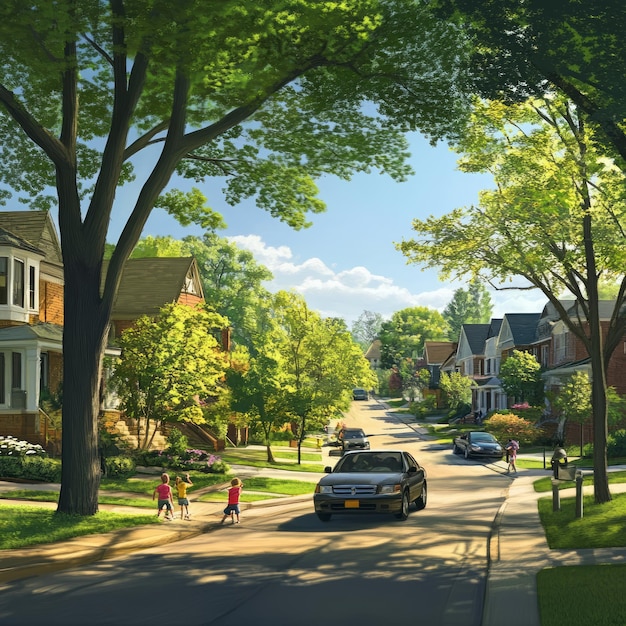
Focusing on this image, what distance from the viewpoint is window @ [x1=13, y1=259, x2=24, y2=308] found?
33.6 metres

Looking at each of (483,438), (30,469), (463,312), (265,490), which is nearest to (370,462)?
(265,490)

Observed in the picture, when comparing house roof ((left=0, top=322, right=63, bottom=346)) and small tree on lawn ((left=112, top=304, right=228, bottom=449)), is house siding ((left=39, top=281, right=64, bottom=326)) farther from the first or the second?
small tree on lawn ((left=112, top=304, right=228, bottom=449))

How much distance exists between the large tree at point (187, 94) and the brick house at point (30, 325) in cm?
1176

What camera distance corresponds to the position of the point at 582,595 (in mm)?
10227

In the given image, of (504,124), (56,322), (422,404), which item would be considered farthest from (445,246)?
(422,404)

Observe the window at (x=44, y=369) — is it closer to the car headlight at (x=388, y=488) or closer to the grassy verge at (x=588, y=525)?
the car headlight at (x=388, y=488)

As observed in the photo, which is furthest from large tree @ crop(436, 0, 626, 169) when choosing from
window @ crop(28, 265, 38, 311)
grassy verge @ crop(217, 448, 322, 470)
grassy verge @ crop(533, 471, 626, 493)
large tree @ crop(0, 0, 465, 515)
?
grassy verge @ crop(217, 448, 322, 470)

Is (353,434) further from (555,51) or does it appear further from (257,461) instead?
(555,51)

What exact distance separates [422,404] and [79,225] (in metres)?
79.7

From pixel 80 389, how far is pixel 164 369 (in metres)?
14.4

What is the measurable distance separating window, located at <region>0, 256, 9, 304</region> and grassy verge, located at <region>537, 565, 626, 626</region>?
2603 cm

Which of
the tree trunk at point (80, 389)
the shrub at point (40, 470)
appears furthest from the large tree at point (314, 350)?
the tree trunk at point (80, 389)

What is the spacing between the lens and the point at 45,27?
15203mm

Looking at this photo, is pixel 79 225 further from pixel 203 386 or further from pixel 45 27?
pixel 203 386
